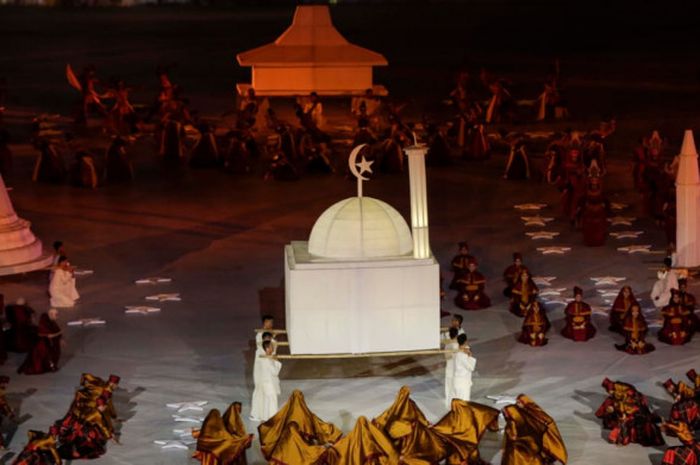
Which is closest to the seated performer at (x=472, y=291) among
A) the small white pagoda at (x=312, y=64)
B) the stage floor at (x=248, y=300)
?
the stage floor at (x=248, y=300)

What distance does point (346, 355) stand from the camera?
18812 millimetres

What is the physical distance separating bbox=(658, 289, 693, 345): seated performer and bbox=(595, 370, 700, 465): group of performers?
2.74m

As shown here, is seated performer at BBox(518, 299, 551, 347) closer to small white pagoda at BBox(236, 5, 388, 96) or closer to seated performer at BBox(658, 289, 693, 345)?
seated performer at BBox(658, 289, 693, 345)

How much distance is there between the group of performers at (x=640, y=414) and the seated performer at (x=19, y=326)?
7423 millimetres

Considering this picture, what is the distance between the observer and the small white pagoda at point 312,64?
119ft

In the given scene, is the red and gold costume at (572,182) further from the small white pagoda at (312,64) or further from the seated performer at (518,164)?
the small white pagoda at (312,64)

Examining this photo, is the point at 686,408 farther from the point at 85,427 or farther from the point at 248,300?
the point at 248,300

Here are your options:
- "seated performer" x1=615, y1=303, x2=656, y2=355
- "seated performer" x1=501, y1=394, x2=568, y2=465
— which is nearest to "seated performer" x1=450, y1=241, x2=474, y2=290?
"seated performer" x1=615, y1=303, x2=656, y2=355

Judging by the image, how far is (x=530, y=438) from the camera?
16031 mm

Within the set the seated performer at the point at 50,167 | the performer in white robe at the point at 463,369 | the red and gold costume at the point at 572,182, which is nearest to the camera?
the performer in white robe at the point at 463,369

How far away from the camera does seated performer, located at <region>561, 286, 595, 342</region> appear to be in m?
20.5

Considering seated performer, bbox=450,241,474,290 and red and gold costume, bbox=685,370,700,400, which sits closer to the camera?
red and gold costume, bbox=685,370,700,400

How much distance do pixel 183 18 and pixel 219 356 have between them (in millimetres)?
51361

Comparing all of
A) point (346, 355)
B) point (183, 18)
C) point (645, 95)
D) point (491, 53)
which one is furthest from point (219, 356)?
point (183, 18)
